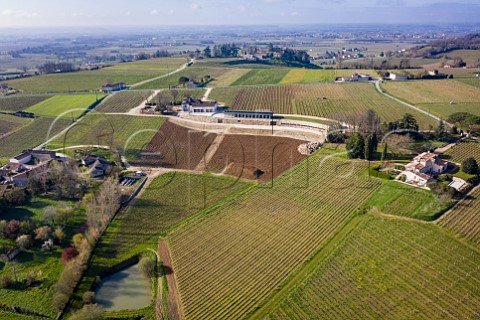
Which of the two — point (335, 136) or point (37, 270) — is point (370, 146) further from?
point (37, 270)

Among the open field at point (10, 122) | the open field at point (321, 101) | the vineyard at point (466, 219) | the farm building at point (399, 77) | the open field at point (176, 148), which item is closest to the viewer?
the vineyard at point (466, 219)

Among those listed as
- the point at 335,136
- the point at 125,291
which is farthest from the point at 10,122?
the point at 335,136

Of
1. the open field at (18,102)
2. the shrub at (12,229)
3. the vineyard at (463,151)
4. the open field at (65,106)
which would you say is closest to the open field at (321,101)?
the vineyard at (463,151)

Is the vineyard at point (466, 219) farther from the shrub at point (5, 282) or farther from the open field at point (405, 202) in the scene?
the shrub at point (5, 282)

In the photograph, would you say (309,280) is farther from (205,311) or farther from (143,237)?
(143,237)

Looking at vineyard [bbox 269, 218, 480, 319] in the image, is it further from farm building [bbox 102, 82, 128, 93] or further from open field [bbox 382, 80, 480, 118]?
farm building [bbox 102, 82, 128, 93]
